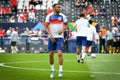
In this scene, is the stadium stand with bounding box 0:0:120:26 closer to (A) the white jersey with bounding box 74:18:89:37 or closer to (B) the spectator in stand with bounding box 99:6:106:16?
(B) the spectator in stand with bounding box 99:6:106:16

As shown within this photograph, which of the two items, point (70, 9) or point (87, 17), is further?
point (70, 9)

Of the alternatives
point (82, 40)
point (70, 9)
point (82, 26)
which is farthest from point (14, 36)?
point (82, 26)

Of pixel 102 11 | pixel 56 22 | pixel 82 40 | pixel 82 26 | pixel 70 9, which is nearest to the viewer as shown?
pixel 56 22

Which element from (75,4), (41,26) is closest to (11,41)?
(41,26)

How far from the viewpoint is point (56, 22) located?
45.1ft

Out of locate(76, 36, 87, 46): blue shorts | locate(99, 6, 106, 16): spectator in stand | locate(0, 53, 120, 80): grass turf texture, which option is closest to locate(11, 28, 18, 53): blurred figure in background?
locate(99, 6, 106, 16): spectator in stand

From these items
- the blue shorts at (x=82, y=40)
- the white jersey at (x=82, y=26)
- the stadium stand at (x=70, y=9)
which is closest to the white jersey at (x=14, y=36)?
the stadium stand at (x=70, y=9)

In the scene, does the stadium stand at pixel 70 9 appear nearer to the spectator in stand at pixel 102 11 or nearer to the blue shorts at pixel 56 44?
the spectator in stand at pixel 102 11

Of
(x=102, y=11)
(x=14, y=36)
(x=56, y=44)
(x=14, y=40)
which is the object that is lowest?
(x=14, y=40)

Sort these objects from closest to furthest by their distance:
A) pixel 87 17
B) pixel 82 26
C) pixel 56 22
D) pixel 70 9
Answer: pixel 56 22
pixel 82 26
pixel 87 17
pixel 70 9

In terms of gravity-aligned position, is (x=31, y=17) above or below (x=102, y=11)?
below

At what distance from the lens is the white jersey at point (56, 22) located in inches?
539

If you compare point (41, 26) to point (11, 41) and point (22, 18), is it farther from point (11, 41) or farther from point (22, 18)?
point (11, 41)

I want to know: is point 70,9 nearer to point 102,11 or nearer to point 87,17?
point 102,11
